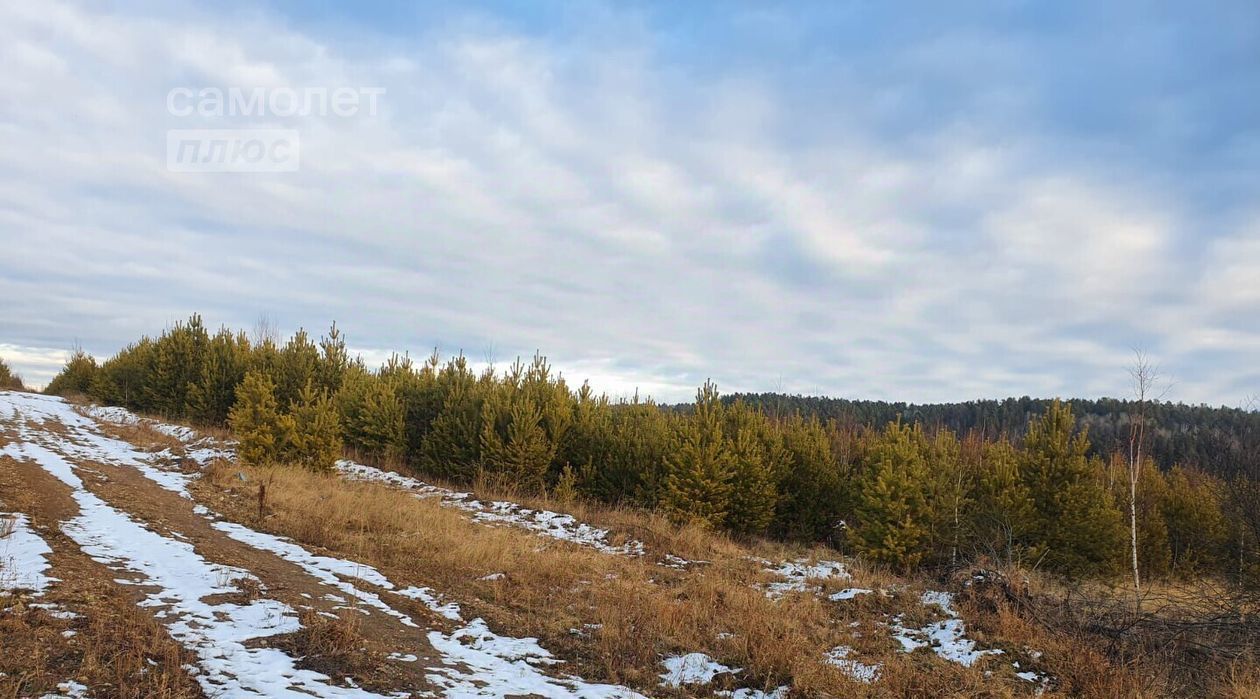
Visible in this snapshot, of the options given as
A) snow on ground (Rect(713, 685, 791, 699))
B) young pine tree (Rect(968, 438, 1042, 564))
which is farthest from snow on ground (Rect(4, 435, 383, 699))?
young pine tree (Rect(968, 438, 1042, 564))

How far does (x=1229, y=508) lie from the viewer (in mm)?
11109

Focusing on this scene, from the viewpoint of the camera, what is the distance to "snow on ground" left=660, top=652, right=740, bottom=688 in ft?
21.0

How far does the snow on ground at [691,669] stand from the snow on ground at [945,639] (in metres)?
2.90

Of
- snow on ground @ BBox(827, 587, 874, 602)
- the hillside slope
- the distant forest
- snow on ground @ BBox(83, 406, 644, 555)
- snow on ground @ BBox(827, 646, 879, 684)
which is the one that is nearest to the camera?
the hillside slope

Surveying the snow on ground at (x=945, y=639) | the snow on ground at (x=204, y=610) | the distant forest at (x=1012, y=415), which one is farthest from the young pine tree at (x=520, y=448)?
the distant forest at (x=1012, y=415)

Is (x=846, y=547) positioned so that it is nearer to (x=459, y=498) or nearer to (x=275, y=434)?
(x=459, y=498)

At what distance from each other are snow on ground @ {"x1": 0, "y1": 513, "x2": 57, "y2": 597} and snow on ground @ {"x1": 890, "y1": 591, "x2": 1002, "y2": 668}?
939 centimetres

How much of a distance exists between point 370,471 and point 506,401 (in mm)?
4455

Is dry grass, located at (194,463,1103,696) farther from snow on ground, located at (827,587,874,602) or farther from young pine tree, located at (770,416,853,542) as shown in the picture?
young pine tree, located at (770,416,853,542)

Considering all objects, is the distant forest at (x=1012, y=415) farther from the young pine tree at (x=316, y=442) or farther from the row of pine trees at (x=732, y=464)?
the young pine tree at (x=316, y=442)

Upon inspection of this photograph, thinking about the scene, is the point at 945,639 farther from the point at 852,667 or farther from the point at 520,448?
the point at 520,448

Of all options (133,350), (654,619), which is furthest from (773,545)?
(133,350)

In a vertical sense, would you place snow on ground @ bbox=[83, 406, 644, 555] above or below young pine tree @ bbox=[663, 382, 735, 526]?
below

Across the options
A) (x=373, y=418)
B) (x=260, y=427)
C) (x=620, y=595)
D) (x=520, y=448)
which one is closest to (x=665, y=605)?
(x=620, y=595)
